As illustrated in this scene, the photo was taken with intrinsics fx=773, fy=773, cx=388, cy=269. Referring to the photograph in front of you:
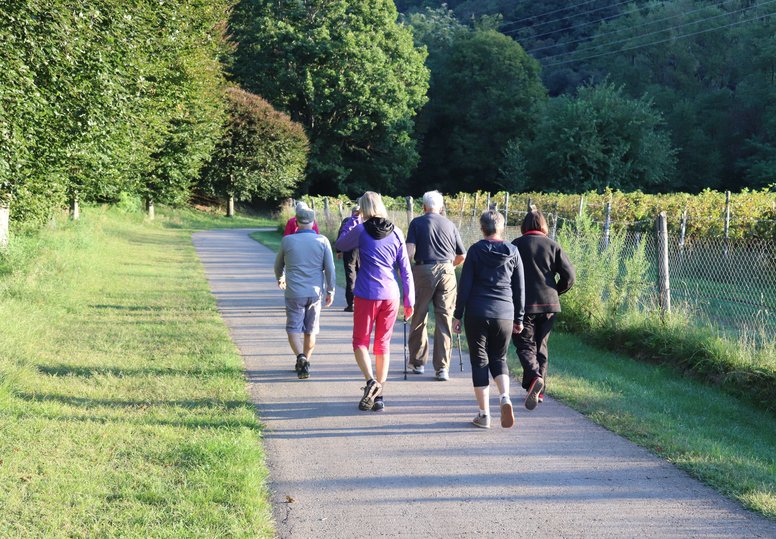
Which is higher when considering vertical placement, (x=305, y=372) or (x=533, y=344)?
(x=533, y=344)

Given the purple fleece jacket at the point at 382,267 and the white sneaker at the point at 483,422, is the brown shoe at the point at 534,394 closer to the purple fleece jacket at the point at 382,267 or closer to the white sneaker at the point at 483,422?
the white sneaker at the point at 483,422

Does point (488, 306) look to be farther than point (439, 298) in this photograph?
No

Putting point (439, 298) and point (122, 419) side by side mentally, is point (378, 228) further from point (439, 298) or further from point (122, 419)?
point (122, 419)

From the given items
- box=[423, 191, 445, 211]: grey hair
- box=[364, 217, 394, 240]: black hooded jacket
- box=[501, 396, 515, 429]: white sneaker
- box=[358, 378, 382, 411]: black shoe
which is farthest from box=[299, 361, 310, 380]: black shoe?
box=[501, 396, 515, 429]: white sneaker

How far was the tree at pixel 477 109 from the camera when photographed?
204 feet

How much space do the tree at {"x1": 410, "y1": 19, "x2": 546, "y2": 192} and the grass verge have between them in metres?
52.9

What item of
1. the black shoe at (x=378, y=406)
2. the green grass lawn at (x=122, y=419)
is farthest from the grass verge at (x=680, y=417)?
the green grass lawn at (x=122, y=419)

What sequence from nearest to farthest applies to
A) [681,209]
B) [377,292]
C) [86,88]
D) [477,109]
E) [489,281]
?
[489,281], [377,292], [86,88], [681,209], [477,109]

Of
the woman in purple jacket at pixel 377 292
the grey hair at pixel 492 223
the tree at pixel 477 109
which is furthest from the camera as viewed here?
the tree at pixel 477 109

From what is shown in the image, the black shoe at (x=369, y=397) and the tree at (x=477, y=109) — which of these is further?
the tree at (x=477, y=109)

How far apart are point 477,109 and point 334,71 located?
1486 centimetres

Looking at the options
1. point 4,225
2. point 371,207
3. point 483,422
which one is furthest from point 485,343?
point 4,225

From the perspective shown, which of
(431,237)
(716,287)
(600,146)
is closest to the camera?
(431,237)

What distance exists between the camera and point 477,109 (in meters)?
62.7
